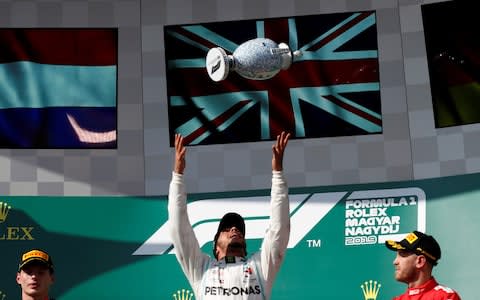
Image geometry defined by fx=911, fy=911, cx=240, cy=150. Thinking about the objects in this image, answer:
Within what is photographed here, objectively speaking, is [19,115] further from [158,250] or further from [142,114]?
[158,250]

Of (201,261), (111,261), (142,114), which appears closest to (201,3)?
(142,114)

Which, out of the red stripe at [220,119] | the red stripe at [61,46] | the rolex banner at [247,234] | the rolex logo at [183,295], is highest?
the red stripe at [61,46]

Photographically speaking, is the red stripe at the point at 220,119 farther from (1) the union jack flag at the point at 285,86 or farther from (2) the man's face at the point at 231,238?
(2) the man's face at the point at 231,238

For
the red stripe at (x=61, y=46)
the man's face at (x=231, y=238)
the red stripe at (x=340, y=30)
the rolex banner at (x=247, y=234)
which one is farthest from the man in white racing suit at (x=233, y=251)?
the red stripe at (x=61, y=46)

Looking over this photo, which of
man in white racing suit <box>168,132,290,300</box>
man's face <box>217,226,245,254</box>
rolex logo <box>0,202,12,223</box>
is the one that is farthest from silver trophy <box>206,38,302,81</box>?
rolex logo <box>0,202,12,223</box>

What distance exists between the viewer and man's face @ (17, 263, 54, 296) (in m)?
4.49

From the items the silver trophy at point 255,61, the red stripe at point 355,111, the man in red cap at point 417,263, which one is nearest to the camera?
the man in red cap at point 417,263

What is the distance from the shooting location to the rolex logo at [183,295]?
8.30 meters

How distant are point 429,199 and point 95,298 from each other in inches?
124

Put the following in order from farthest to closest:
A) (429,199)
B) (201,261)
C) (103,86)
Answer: (103,86) < (429,199) < (201,261)

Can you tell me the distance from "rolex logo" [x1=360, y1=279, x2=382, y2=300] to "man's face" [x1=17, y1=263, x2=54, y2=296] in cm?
417

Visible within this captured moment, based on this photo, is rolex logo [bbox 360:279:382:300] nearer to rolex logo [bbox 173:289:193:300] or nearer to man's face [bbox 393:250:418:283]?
rolex logo [bbox 173:289:193:300]

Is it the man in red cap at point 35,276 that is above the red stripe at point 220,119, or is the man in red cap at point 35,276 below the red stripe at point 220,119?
below

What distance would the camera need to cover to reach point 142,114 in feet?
28.6
